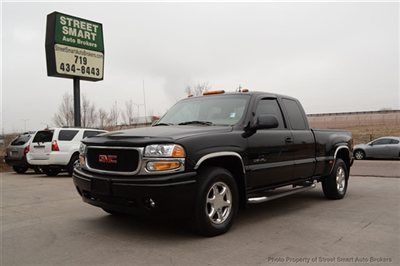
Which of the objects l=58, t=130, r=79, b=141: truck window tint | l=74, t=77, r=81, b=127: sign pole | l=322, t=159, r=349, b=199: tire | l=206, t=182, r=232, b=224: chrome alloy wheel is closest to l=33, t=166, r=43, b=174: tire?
l=58, t=130, r=79, b=141: truck window tint

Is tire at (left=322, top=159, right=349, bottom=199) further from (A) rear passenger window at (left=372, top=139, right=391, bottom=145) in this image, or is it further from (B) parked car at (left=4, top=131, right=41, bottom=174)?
(A) rear passenger window at (left=372, top=139, right=391, bottom=145)

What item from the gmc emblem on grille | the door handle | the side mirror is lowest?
the gmc emblem on grille

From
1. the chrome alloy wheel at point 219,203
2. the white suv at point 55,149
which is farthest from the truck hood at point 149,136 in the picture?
the white suv at point 55,149

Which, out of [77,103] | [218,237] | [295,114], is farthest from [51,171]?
[218,237]

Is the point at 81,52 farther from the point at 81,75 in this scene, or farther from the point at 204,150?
the point at 204,150

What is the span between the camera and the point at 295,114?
7137 mm

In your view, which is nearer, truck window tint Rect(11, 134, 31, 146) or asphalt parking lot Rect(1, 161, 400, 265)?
asphalt parking lot Rect(1, 161, 400, 265)

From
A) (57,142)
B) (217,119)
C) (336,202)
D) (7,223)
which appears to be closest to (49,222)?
(7,223)

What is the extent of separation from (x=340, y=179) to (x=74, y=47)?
13825 millimetres

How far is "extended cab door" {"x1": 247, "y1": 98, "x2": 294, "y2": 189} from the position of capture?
18.5ft

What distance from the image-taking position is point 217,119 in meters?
5.93

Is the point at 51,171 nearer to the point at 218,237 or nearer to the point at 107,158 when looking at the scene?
the point at 107,158

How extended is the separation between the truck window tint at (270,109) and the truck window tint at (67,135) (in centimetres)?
896

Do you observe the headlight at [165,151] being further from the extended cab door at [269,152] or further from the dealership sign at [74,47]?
the dealership sign at [74,47]
